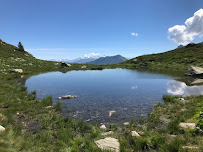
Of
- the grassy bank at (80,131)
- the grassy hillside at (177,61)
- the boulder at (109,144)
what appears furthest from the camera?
the grassy hillside at (177,61)

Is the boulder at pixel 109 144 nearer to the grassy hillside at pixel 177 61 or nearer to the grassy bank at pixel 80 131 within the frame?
the grassy bank at pixel 80 131

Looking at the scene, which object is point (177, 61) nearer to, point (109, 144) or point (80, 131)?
point (80, 131)

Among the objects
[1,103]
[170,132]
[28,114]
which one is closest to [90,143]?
[170,132]

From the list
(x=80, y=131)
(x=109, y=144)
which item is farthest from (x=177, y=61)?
(x=109, y=144)

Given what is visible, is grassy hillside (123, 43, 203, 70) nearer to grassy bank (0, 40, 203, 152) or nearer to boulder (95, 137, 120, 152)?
grassy bank (0, 40, 203, 152)

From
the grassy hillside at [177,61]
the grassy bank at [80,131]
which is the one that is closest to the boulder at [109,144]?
the grassy bank at [80,131]

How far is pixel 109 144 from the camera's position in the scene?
311 inches

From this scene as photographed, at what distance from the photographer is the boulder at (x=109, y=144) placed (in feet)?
24.6

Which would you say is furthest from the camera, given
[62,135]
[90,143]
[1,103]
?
[1,103]

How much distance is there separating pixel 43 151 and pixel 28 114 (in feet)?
26.7

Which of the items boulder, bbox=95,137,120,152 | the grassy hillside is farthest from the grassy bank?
the grassy hillside

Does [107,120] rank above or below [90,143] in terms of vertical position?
below

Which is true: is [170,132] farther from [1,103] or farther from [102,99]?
[1,103]

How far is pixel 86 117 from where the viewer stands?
14.0 metres
